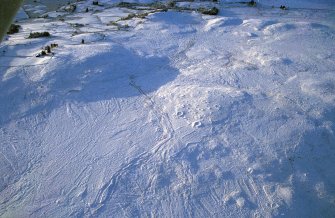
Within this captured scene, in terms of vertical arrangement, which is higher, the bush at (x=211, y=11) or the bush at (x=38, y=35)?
the bush at (x=211, y=11)

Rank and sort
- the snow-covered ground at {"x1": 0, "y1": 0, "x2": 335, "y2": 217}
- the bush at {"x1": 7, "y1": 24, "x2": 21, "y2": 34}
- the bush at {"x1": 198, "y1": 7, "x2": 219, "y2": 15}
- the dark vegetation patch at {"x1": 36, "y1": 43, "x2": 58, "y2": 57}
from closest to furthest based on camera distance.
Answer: the snow-covered ground at {"x1": 0, "y1": 0, "x2": 335, "y2": 217}, the dark vegetation patch at {"x1": 36, "y1": 43, "x2": 58, "y2": 57}, the bush at {"x1": 7, "y1": 24, "x2": 21, "y2": 34}, the bush at {"x1": 198, "y1": 7, "x2": 219, "y2": 15}

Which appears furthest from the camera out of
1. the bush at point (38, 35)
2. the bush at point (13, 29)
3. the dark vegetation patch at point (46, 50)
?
the bush at point (13, 29)

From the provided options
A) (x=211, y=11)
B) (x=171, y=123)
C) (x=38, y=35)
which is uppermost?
(x=211, y=11)

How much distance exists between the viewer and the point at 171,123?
5234 millimetres

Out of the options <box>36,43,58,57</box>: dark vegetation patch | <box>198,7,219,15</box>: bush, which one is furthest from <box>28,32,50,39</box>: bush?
<box>198,7,219,15</box>: bush

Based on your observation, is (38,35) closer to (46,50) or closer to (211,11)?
(46,50)

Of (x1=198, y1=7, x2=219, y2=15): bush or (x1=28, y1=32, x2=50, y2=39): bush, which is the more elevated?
(x1=198, y1=7, x2=219, y2=15): bush

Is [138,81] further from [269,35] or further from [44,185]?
[269,35]

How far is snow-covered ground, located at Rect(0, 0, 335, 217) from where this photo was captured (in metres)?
4.09

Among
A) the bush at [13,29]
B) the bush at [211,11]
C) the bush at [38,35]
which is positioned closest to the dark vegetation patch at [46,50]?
the bush at [38,35]

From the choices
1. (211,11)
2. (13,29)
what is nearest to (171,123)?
(211,11)

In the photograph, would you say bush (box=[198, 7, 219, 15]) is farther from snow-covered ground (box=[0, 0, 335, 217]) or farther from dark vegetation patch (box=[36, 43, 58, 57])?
dark vegetation patch (box=[36, 43, 58, 57])

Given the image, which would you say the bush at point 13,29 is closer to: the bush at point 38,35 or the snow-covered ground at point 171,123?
the bush at point 38,35

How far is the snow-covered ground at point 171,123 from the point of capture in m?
4.09
